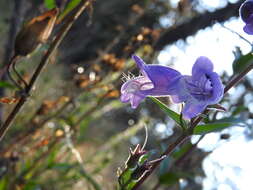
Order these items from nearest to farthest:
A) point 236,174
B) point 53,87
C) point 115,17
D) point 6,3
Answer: point 236,174
point 53,87
point 6,3
point 115,17

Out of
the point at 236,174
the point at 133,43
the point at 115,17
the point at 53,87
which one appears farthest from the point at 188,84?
the point at 115,17

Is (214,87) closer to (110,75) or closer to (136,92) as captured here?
(136,92)

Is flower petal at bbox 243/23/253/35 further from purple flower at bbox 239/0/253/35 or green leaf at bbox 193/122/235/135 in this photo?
green leaf at bbox 193/122/235/135

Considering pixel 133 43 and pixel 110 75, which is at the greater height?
pixel 133 43

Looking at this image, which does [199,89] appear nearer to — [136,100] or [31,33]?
[136,100]

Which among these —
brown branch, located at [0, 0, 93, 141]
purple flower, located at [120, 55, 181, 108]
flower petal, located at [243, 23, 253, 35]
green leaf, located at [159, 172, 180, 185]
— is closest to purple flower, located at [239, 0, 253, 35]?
flower petal, located at [243, 23, 253, 35]

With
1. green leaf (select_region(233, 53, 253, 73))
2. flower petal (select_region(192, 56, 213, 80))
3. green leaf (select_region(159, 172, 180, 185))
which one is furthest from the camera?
green leaf (select_region(159, 172, 180, 185))
